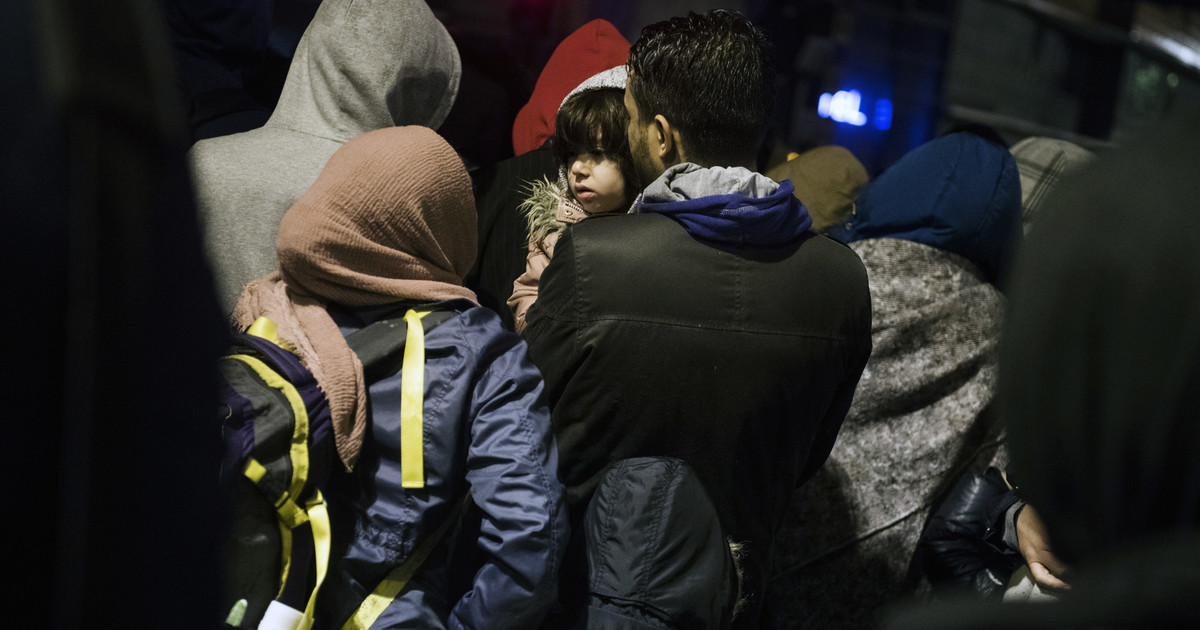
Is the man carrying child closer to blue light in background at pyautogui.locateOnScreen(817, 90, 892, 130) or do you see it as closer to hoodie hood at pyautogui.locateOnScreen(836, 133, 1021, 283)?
hoodie hood at pyautogui.locateOnScreen(836, 133, 1021, 283)

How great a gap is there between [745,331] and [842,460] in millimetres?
883

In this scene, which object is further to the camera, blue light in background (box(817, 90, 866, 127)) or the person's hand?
blue light in background (box(817, 90, 866, 127))

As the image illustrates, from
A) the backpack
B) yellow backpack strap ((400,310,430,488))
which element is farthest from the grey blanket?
the backpack

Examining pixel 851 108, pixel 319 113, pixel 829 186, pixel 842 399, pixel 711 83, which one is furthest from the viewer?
pixel 851 108

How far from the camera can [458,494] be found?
166cm

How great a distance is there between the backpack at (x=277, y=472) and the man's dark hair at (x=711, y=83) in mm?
792

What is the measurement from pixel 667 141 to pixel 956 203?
1111 mm

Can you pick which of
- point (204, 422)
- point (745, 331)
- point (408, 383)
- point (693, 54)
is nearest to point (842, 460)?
point (745, 331)

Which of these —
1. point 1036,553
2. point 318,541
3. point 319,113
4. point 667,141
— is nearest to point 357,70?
point 319,113

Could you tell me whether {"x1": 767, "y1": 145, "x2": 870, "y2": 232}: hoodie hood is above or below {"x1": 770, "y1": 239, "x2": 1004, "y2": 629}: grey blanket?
above

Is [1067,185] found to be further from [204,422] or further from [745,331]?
[745,331]

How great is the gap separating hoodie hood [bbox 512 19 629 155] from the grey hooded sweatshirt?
0.95ft

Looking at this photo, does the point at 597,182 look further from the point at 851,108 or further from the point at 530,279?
the point at 851,108

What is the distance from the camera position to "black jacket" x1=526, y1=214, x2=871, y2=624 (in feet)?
5.60
